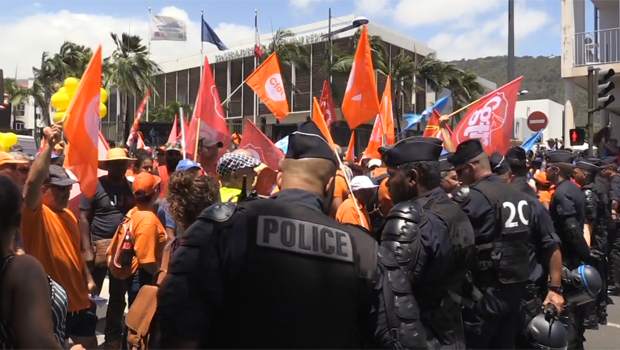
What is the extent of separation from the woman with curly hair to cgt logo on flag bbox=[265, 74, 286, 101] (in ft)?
22.9

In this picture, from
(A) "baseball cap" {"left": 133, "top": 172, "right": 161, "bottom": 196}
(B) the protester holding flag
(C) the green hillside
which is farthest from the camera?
(C) the green hillside

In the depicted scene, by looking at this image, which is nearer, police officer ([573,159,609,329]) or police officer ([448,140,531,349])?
police officer ([448,140,531,349])

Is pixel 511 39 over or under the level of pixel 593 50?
under

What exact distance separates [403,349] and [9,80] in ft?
160

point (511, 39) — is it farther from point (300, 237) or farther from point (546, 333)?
point (300, 237)

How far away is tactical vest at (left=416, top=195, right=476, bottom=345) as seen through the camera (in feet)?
11.3

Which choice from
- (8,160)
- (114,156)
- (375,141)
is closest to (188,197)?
(8,160)

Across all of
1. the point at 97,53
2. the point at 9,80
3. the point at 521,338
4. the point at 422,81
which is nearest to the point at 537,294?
the point at 521,338

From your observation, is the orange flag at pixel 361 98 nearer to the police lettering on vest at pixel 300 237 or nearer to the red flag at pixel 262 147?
the red flag at pixel 262 147

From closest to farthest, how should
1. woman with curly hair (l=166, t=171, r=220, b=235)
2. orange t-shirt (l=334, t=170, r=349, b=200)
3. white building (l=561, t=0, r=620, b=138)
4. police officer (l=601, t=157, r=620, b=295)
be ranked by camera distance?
woman with curly hair (l=166, t=171, r=220, b=235) → orange t-shirt (l=334, t=170, r=349, b=200) → police officer (l=601, t=157, r=620, b=295) → white building (l=561, t=0, r=620, b=138)

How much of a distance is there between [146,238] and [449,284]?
238cm

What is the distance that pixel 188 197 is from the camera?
3717 millimetres

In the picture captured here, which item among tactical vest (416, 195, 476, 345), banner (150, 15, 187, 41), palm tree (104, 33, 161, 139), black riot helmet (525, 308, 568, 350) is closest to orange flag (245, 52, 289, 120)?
black riot helmet (525, 308, 568, 350)

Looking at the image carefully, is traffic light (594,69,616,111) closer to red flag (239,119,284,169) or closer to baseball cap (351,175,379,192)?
red flag (239,119,284,169)
